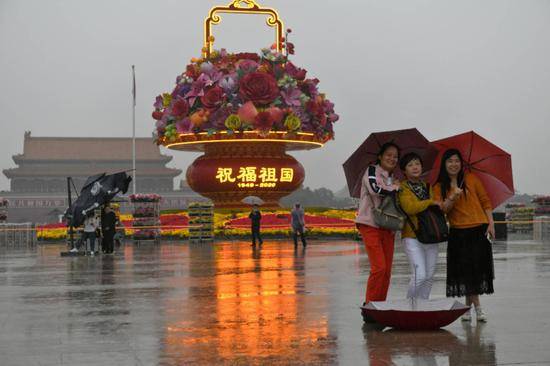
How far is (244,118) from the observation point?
38719mm

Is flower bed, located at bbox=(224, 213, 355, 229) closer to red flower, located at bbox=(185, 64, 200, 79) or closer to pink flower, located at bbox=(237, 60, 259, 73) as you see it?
pink flower, located at bbox=(237, 60, 259, 73)

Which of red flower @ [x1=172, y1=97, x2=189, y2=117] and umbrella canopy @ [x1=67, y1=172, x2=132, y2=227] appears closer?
umbrella canopy @ [x1=67, y1=172, x2=132, y2=227]

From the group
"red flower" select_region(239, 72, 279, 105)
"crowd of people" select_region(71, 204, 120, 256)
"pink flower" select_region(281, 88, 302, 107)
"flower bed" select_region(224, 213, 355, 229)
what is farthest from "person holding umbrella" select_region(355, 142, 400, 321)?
"pink flower" select_region(281, 88, 302, 107)

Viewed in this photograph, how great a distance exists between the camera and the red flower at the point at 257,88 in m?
39.0

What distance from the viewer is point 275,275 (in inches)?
621

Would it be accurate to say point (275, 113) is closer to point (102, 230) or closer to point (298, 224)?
point (298, 224)

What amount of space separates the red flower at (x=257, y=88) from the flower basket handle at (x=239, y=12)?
9.55 feet

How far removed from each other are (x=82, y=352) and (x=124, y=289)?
597 centimetres

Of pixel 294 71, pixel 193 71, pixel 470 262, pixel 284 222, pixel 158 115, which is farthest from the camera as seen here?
pixel 158 115

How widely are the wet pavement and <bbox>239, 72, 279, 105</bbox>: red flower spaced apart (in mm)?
22194

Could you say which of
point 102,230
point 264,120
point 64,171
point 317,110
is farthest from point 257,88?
point 64,171

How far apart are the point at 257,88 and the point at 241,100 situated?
0.94m

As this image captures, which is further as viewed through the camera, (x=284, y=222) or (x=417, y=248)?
(x=284, y=222)

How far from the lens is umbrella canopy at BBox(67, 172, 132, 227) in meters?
23.6
